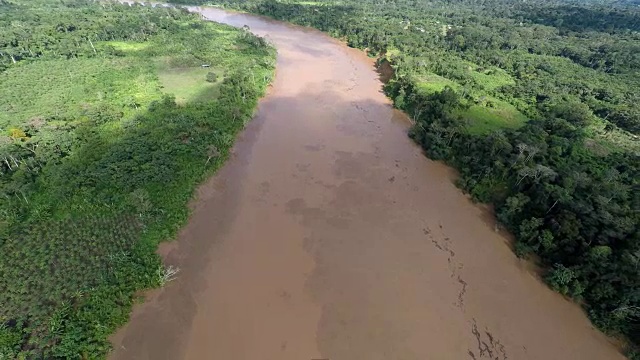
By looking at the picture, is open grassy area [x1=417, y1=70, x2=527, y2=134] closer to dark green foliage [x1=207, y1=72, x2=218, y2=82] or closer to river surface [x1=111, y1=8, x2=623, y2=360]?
river surface [x1=111, y1=8, x2=623, y2=360]

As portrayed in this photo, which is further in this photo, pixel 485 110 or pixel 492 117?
pixel 485 110

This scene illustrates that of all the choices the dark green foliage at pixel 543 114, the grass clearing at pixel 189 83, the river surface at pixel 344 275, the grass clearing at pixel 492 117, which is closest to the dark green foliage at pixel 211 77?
the grass clearing at pixel 189 83

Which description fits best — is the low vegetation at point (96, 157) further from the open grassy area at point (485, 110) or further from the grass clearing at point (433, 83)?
the open grassy area at point (485, 110)

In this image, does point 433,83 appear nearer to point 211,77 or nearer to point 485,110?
point 485,110

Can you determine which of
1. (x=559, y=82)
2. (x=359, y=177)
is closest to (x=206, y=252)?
(x=359, y=177)

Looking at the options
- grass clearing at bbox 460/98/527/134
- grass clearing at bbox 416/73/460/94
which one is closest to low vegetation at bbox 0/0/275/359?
grass clearing at bbox 416/73/460/94

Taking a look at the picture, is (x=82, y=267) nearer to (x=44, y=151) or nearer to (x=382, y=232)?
(x=44, y=151)

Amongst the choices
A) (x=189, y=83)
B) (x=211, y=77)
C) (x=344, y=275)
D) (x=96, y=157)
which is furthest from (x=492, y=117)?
(x=96, y=157)
